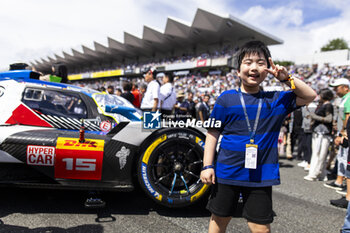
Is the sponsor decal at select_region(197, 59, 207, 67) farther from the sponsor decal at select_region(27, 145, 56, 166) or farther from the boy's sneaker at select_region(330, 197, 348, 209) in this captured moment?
the sponsor decal at select_region(27, 145, 56, 166)

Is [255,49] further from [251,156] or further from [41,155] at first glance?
[41,155]

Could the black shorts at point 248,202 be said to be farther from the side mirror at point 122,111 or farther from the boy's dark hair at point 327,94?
the boy's dark hair at point 327,94

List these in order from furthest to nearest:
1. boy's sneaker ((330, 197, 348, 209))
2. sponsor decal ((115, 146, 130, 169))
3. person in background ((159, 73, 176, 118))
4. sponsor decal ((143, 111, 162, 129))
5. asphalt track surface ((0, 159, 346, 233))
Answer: person in background ((159, 73, 176, 118)), boy's sneaker ((330, 197, 348, 209)), sponsor decal ((143, 111, 162, 129)), sponsor decal ((115, 146, 130, 169)), asphalt track surface ((0, 159, 346, 233))

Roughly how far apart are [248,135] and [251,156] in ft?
0.40

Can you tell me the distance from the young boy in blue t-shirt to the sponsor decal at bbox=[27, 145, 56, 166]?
1529mm

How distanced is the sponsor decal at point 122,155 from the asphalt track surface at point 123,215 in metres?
0.49

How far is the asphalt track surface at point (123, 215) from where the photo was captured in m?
2.03

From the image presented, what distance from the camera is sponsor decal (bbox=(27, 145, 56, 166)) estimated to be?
2.20 m

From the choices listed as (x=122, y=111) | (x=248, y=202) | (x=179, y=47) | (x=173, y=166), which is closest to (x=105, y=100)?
(x=122, y=111)

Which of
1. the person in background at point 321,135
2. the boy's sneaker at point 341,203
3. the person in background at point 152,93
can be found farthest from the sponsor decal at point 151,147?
the person in background at point 321,135

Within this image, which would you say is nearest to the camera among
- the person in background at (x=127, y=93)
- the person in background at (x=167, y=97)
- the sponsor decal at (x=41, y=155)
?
the sponsor decal at (x=41, y=155)

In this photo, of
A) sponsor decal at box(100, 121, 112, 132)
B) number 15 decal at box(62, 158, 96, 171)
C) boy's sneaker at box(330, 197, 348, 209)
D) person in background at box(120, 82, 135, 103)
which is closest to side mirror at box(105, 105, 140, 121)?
sponsor decal at box(100, 121, 112, 132)

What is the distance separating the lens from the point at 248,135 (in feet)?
4.59

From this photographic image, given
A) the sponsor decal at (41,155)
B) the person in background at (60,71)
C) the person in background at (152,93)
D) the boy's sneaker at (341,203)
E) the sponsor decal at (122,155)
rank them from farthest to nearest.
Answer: the person in background at (60,71) → the person in background at (152,93) → the boy's sneaker at (341,203) → the sponsor decal at (122,155) → the sponsor decal at (41,155)
